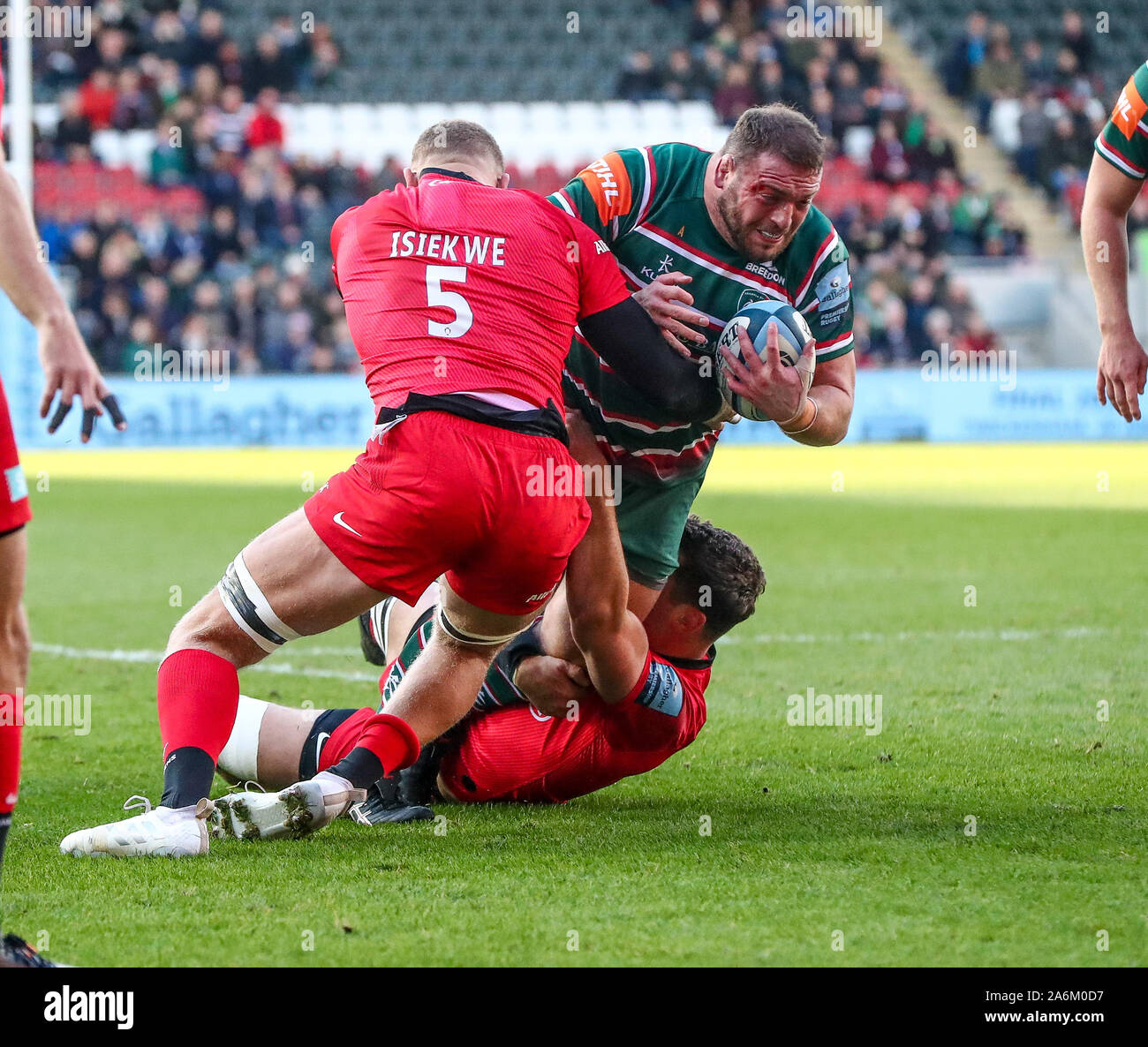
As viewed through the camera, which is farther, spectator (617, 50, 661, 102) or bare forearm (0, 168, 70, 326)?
spectator (617, 50, 661, 102)

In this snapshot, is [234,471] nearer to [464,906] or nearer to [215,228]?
[215,228]

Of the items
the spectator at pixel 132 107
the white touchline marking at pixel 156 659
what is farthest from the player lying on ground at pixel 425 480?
the spectator at pixel 132 107

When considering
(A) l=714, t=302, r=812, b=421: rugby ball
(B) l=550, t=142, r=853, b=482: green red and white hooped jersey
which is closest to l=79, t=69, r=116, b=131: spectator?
(B) l=550, t=142, r=853, b=482: green red and white hooped jersey

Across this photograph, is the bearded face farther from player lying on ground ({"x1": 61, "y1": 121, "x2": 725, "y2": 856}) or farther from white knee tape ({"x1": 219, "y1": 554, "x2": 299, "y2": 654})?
white knee tape ({"x1": 219, "y1": 554, "x2": 299, "y2": 654})

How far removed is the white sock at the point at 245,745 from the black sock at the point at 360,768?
548 millimetres

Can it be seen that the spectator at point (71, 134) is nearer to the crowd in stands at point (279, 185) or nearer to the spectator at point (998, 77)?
the crowd in stands at point (279, 185)

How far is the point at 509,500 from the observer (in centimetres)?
385

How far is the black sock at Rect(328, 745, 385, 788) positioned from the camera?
4008 millimetres

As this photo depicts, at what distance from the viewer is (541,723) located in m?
4.59

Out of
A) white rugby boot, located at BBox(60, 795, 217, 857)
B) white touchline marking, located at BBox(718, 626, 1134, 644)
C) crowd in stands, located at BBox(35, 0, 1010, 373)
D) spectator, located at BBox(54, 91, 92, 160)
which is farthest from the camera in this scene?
spectator, located at BBox(54, 91, 92, 160)

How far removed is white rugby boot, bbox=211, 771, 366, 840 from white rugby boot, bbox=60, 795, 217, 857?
0.26 ft

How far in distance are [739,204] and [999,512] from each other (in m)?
8.55

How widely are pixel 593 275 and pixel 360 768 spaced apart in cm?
140

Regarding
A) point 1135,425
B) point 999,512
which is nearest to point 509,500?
point 999,512
